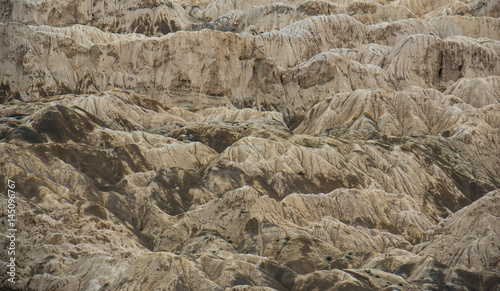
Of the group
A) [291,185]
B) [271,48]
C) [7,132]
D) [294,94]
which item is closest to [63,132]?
[7,132]

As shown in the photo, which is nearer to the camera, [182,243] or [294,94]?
[182,243]

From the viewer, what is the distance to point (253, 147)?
10162cm

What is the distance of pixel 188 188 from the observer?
88.1m

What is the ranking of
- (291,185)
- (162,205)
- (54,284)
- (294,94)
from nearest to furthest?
1. (54,284)
2. (162,205)
3. (291,185)
4. (294,94)

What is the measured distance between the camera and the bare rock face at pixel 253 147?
212 feet

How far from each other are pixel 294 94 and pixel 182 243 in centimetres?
7075

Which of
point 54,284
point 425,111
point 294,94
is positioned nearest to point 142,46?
point 294,94

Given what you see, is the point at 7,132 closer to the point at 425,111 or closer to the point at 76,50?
the point at 76,50

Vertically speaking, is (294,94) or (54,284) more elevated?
(54,284)

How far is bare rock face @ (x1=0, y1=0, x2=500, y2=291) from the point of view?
64750 mm

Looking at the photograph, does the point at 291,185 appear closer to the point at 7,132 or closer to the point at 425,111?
the point at 7,132

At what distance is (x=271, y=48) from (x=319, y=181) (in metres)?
63.8

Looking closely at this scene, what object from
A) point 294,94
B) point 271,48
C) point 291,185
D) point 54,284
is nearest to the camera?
point 54,284

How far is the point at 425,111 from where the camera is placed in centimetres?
13075
